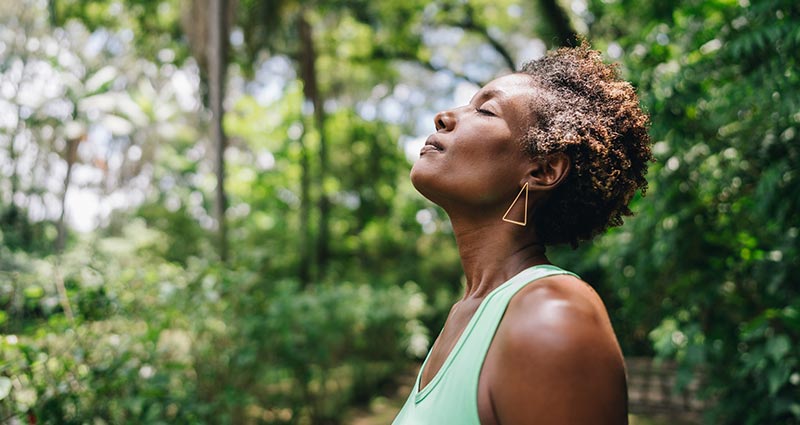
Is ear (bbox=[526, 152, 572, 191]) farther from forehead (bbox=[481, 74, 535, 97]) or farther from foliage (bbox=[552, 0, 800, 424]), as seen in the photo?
foliage (bbox=[552, 0, 800, 424])

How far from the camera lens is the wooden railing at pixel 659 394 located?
27.2 feet

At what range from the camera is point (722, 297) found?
14.4 feet

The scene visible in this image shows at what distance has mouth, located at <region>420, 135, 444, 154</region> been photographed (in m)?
1.32

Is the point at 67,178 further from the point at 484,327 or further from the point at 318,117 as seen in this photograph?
the point at 484,327

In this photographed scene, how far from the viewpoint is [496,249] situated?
4.27 ft

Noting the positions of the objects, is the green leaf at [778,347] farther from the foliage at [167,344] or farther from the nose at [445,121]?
the foliage at [167,344]

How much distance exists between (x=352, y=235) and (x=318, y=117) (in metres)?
2.51

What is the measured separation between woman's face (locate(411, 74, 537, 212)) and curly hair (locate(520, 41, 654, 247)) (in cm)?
3

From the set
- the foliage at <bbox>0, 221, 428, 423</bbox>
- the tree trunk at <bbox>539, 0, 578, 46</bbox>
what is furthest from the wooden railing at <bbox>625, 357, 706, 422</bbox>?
the tree trunk at <bbox>539, 0, 578, 46</bbox>

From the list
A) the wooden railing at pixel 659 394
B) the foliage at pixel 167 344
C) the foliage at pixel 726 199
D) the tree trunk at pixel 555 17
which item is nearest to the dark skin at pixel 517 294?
the foliage at pixel 167 344

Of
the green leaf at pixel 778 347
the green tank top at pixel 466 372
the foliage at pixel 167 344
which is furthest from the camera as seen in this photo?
the green leaf at pixel 778 347

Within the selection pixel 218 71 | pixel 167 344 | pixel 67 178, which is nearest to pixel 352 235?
pixel 218 71

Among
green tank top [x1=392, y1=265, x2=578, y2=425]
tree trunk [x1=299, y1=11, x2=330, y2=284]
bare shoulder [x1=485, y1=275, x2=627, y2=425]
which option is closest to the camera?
bare shoulder [x1=485, y1=275, x2=627, y2=425]

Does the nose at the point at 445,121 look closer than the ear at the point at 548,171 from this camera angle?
No
